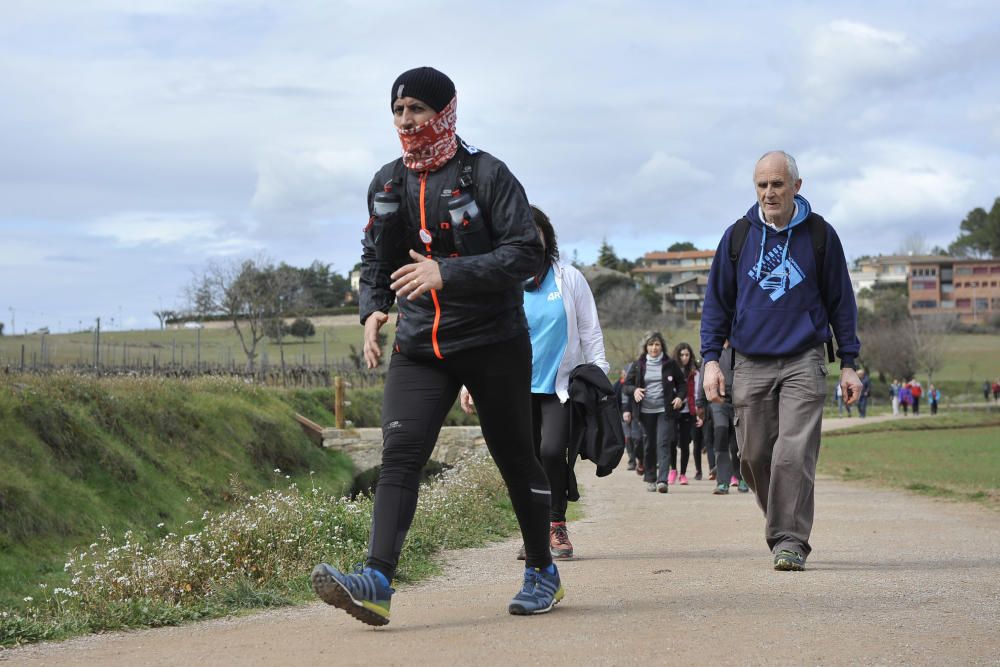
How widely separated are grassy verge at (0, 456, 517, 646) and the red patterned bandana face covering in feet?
7.64

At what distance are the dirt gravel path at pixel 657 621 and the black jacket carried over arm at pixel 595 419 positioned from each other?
68cm

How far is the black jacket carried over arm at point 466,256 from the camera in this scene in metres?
4.92

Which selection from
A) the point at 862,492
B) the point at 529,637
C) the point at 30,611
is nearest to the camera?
the point at 529,637

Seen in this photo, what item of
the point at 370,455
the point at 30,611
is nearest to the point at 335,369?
the point at 370,455

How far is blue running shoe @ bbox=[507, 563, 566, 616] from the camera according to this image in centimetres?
529

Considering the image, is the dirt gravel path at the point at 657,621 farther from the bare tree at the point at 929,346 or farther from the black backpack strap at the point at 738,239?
the bare tree at the point at 929,346

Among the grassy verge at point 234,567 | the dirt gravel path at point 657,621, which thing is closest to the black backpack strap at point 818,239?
the dirt gravel path at point 657,621

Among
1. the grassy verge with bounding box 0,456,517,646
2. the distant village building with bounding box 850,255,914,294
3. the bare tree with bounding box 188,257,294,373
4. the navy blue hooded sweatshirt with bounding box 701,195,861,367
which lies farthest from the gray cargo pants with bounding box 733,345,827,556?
the distant village building with bounding box 850,255,914,294

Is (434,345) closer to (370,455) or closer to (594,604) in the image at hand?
(594,604)

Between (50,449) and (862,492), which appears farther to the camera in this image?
(50,449)

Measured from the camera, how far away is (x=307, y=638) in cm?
490

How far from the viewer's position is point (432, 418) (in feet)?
16.8

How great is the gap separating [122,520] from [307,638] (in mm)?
14120

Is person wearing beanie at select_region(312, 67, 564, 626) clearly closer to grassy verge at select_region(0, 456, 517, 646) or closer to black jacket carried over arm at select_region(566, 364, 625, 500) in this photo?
grassy verge at select_region(0, 456, 517, 646)
